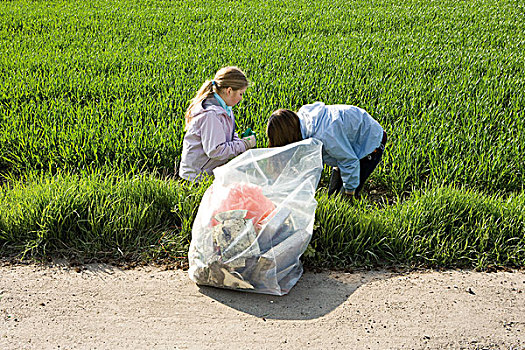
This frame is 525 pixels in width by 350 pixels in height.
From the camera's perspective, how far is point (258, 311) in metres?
2.80

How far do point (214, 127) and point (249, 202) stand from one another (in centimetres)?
99

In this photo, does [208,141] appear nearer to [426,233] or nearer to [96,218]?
[96,218]

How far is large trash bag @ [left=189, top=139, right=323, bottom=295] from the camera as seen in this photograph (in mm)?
2871

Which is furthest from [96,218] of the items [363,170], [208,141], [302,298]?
[363,170]

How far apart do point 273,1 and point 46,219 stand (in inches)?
443

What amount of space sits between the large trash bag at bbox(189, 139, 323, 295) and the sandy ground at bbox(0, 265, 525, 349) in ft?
0.35

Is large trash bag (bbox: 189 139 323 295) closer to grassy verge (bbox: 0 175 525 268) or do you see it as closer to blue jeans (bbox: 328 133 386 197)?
grassy verge (bbox: 0 175 525 268)

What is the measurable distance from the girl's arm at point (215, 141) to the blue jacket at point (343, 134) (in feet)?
1.78

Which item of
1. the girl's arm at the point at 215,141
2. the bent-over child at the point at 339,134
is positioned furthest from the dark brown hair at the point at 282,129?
the girl's arm at the point at 215,141

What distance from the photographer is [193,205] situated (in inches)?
140

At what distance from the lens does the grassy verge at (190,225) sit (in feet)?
11.0

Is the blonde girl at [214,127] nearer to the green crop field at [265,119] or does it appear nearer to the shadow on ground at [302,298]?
the green crop field at [265,119]

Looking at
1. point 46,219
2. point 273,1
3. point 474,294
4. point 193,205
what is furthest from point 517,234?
point 273,1

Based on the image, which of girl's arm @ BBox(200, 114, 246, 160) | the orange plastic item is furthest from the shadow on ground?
girl's arm @ BBox(200, 114, 246, 160)
